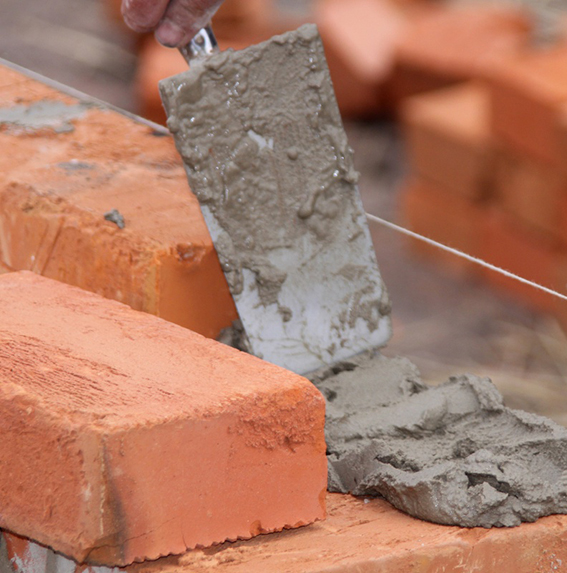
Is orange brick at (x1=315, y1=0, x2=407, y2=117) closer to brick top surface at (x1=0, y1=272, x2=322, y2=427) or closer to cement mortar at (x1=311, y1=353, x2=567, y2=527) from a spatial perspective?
cement mortar at (x1=311, y1=353, x2=567, y2=527)

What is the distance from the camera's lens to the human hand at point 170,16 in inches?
86.5

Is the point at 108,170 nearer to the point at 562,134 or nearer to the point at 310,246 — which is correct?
the point at 310,246

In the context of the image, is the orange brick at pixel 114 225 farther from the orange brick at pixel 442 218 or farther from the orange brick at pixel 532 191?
the orange brick at pixel 442 218

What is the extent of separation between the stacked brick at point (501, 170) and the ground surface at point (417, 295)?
0.18 m

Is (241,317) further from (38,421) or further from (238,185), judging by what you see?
(38,421)

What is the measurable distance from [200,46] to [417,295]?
368cm

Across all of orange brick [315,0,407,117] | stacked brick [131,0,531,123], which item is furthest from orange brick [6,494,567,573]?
orange brick [315,0,407,117]

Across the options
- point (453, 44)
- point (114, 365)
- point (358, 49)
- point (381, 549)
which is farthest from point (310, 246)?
point (358, 49)

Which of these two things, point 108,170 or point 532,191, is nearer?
point 108,170

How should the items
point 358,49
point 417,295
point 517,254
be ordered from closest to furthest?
point 517,254 < point 417,295 < point 358,49

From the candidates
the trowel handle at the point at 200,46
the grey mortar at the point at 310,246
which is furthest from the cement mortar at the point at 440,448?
the trowel handle at the point at 200,46

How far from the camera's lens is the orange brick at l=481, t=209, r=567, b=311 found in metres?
5.42

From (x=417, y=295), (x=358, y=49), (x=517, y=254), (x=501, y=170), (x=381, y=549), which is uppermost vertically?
(x=381, y=549)

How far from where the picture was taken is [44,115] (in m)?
2.86
